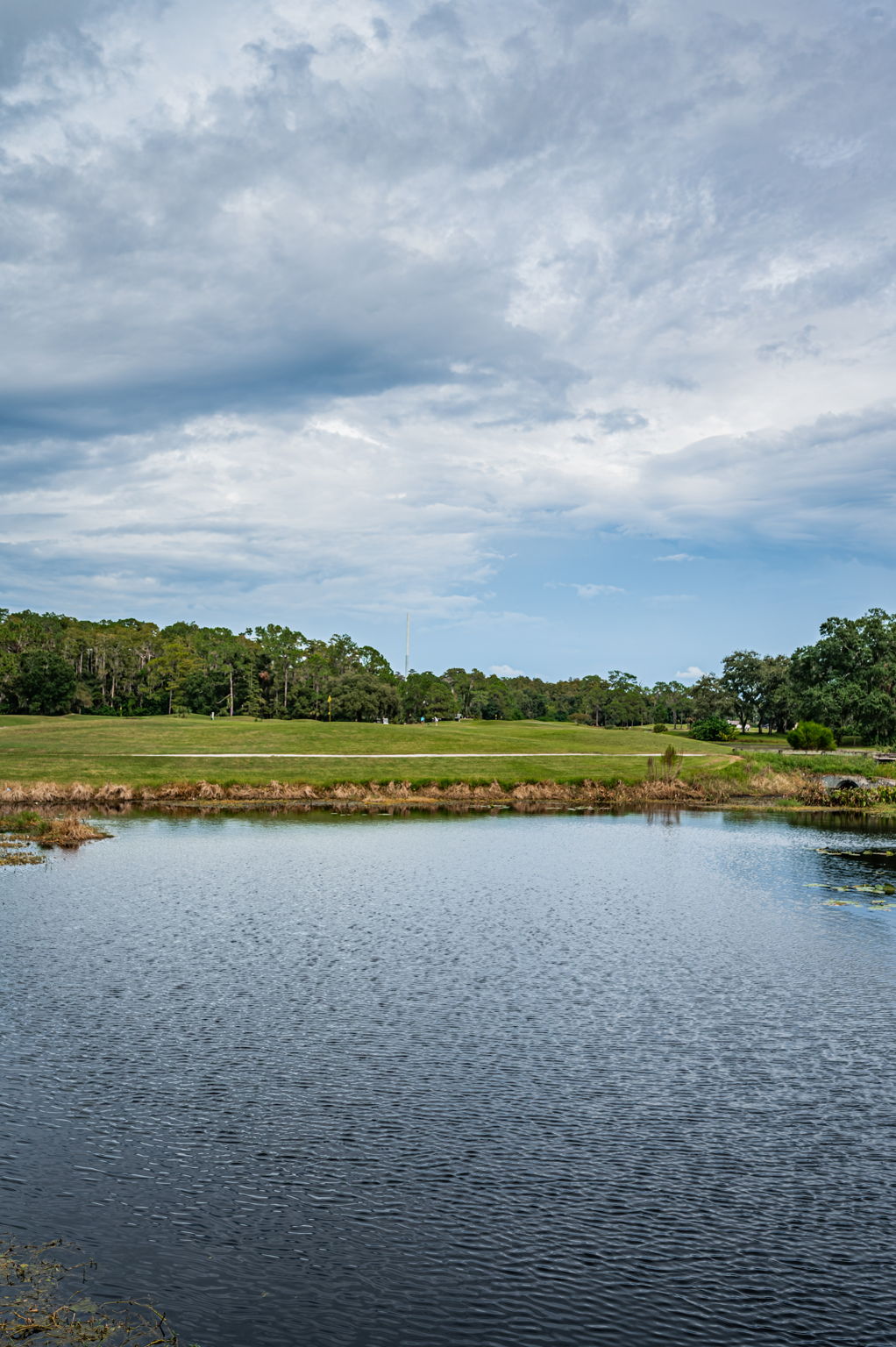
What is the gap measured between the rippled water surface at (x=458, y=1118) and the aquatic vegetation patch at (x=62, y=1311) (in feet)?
1.00

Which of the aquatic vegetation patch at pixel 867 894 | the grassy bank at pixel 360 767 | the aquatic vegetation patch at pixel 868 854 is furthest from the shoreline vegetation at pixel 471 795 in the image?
the aquatic vegetation patch at pixel 867 894

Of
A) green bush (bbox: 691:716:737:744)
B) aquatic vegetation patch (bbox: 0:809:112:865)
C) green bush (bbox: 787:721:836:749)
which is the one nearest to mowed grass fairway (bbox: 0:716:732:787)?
green bush (bbox: 787:721:836:749)

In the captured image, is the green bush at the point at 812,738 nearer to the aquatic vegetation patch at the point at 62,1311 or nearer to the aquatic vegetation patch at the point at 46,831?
the aquatic vegetation patch at the point at 46,831

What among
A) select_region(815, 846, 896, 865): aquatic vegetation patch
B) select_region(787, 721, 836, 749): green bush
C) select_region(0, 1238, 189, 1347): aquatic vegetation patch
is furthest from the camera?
select_region(787, 721, 836, 749): green bush

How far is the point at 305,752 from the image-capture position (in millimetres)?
72625

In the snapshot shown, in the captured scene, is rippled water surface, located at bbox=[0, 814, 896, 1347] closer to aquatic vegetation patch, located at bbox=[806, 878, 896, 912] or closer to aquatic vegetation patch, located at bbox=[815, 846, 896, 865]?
aquatic vegetation patch, located at bbox=[806, 878, 896, 912]

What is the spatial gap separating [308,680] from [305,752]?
6933 cm

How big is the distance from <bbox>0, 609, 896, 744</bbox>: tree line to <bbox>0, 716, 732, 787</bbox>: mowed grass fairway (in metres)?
26.5

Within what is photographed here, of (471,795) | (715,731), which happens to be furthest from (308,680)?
(471,795)

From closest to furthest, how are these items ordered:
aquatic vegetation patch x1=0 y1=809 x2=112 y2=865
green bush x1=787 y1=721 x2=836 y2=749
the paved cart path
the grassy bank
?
aquatic vegetation patch x1=0 y1=809 x2=112 y2=865 → the grassy bank → the paved cart path → green bush x1=787 y1=721 x2=836 y2=749

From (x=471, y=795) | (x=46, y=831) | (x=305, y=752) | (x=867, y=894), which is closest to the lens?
(x=867, y=894)

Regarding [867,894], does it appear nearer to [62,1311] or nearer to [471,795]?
[62,1311]

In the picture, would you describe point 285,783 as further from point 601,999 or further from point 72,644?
point 72,644

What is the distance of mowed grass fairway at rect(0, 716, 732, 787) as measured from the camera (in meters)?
59.9
